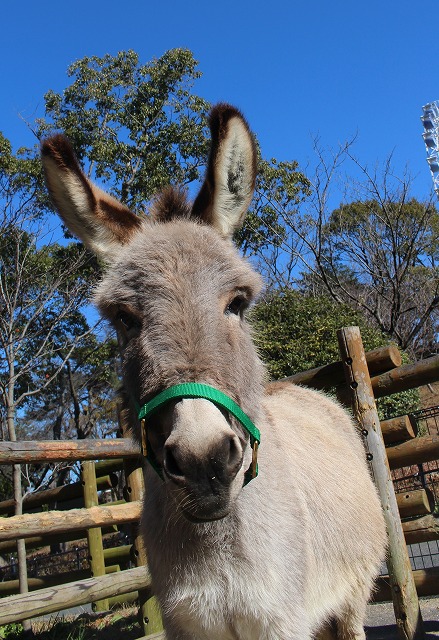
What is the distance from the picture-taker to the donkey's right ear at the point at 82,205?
8.78 ft

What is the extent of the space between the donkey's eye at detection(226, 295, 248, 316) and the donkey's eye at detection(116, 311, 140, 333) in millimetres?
384

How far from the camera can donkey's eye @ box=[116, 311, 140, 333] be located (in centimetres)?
228

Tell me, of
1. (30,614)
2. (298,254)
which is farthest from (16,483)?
(298,254)

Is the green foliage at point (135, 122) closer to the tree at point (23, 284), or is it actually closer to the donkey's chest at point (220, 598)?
the tree at point (23, 284)

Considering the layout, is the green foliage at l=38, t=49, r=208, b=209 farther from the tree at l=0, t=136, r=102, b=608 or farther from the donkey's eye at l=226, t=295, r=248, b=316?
the donkey's eye at l=226, t=295, r=248, b=316

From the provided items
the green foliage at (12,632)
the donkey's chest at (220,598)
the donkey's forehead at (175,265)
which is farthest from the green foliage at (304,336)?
the donkey's chest at (220,598)

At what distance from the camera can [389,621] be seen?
196 inches

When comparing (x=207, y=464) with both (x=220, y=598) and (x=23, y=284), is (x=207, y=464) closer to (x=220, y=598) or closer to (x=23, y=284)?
(x=220, y=598)

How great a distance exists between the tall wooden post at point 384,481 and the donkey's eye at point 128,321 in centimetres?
285

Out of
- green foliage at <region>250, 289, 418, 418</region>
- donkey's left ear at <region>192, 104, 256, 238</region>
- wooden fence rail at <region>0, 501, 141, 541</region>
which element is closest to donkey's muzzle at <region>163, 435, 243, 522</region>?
donkey's left ear at <region>192, 104, 256, 238</region>

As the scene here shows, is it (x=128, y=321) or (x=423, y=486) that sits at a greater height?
(x=128, y=321)

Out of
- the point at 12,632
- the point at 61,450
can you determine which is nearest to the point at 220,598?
the point at 61,450

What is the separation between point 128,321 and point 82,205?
0.80 metres

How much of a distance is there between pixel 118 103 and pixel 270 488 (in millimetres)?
17019
